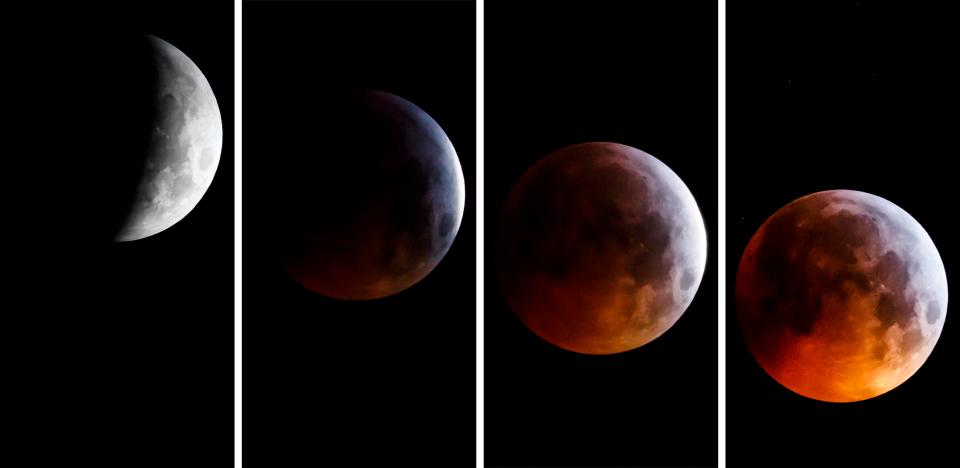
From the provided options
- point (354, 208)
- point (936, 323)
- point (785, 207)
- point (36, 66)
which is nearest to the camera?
point (36, 66)

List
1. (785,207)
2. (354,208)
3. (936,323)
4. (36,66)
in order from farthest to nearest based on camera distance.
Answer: (785,207)
(936,323)
(354,208)
(36,66)

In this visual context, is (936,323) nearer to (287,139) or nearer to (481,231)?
(481,231)

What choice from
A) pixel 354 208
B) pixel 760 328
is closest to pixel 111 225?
pixel 354 208

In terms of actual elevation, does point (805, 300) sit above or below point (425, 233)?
below

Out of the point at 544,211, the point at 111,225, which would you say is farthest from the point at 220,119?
the point at 544,211

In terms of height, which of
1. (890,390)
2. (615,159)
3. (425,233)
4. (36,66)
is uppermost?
(36,66)

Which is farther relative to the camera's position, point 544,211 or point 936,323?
point 936,323

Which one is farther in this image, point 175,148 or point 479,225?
point 479,225

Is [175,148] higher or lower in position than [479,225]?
higher

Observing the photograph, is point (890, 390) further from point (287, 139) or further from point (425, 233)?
point (287, 139)
